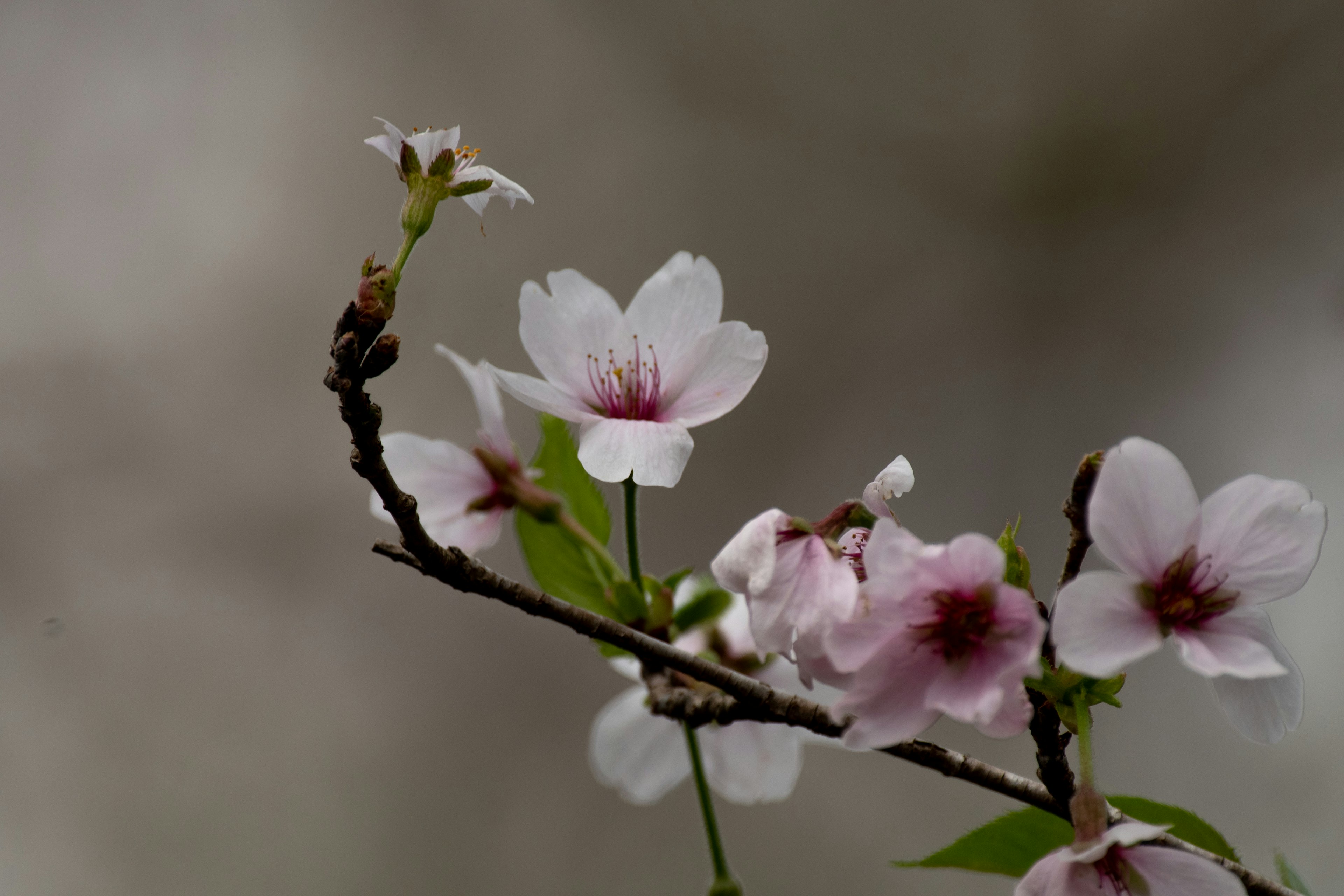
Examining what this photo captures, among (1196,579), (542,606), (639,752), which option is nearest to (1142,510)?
(1196,579)

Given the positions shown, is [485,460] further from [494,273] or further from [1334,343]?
[1334,343]

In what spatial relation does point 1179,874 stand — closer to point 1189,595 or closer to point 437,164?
point 1189,595

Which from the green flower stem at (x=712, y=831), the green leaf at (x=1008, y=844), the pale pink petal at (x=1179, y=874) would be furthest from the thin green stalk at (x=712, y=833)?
the pale pink petal at (x=1179, y=874)

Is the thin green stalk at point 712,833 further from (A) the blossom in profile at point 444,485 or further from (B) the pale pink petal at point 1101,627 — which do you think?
(B) the pale pink petal at point 1101,627

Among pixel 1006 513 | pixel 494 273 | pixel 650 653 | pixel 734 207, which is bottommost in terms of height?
pixel 650 653

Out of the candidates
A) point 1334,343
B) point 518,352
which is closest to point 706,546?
point 518,352

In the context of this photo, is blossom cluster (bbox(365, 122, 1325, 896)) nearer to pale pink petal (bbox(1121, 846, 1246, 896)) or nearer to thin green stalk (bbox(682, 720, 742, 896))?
pale pink petal (bbox(1121, 846, 1246, 896))
